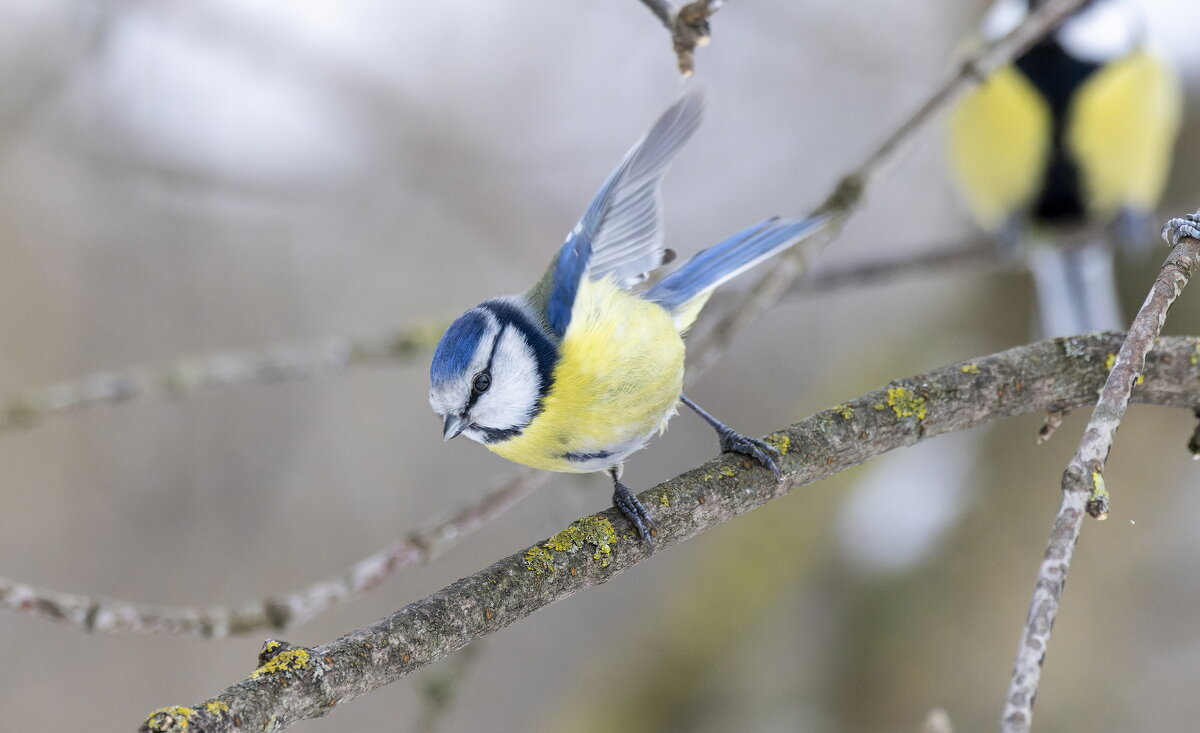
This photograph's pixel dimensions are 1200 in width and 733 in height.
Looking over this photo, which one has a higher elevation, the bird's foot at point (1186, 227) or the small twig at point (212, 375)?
the small twig at point (212, 375)

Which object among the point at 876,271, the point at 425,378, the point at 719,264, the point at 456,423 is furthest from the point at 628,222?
the point at 425,378

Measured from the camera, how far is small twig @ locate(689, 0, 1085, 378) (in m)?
1.16

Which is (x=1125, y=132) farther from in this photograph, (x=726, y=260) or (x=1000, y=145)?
(x=726, y=260)

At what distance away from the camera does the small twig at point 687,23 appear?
2.78 ft

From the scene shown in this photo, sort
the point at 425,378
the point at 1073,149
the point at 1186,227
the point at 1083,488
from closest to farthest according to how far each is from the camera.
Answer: the point at 1083,488 → the point at 1186,227 → the point at 1073,149 → the point at 425,378

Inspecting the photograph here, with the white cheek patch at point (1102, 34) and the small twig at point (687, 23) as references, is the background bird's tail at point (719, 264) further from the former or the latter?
the white cheek patch at point (1102, 34)

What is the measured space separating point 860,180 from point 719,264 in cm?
22

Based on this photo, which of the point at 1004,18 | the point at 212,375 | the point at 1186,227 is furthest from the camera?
the point at 1004,18

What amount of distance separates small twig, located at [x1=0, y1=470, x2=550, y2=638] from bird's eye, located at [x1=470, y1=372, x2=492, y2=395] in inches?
7.4

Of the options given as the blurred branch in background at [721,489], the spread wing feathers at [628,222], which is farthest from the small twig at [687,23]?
the blurred branch in background at [721,489]

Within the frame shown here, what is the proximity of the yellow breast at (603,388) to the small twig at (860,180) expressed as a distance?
0.54ft

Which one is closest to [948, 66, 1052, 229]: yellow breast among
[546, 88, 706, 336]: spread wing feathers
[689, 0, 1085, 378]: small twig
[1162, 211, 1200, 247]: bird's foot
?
[689, 0, 1085, 378]: small twig

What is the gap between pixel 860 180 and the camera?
1200 millimetres

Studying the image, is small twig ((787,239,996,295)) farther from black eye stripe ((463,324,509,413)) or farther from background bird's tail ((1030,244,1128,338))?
black eye stripe ((463,324,509,413))
